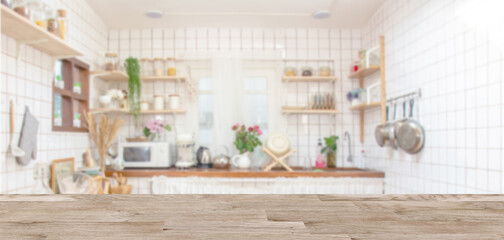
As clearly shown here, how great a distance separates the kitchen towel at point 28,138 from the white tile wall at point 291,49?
56.5 inches

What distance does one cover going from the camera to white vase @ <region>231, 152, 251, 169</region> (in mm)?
3309

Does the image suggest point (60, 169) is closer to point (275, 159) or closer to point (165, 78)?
point (165, 78)

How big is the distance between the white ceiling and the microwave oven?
1231mm

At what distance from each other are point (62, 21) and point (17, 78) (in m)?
0.47

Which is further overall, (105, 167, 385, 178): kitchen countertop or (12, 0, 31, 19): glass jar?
(105, 167, 385, 178): kitchen countertop

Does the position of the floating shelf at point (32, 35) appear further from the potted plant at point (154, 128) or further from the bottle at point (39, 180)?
the potted plant at point (154, 128)

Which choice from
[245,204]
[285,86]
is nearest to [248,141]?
[285,86]

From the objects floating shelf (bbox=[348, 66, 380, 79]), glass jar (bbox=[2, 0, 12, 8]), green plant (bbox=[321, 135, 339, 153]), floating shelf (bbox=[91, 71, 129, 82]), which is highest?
glass jar (bbox=[2, 0, 12, 8])

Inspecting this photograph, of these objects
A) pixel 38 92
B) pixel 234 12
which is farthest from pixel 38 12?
pixel 234 12

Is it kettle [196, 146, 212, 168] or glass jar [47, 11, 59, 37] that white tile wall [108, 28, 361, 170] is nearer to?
kettle [196, 146, 212, 168]

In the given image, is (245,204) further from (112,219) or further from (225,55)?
(225,55)

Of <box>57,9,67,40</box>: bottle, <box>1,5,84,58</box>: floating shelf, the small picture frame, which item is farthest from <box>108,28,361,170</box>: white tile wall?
<box>57,9,67,40</box>: bottle

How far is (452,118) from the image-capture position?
2.16 meters

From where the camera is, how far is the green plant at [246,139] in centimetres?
337
